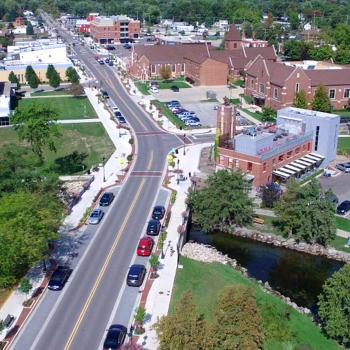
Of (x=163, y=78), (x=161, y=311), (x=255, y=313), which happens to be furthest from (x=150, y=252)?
(x=163, y=78)

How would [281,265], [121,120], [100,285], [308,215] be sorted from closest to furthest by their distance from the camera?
1. [100,285]
2. [281,265]
3. [308,215]
4. [121,120]

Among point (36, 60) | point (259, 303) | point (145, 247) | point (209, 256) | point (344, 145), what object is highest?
point (36, 60)

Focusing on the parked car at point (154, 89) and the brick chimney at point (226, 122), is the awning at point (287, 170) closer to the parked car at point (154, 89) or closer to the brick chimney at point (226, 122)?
the brick chimney at point (226, 122)

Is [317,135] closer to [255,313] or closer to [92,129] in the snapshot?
[92,129]

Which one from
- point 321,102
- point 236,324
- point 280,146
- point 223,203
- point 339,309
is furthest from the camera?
point 321,102

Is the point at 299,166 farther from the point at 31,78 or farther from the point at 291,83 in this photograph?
the point at 31,78

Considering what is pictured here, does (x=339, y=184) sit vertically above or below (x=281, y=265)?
above

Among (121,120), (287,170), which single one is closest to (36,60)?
(121,120)

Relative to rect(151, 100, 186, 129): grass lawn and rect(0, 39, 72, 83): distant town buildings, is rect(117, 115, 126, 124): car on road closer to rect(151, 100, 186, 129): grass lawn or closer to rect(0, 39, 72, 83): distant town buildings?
rect(151, 100, 186, 129): grass lawn
